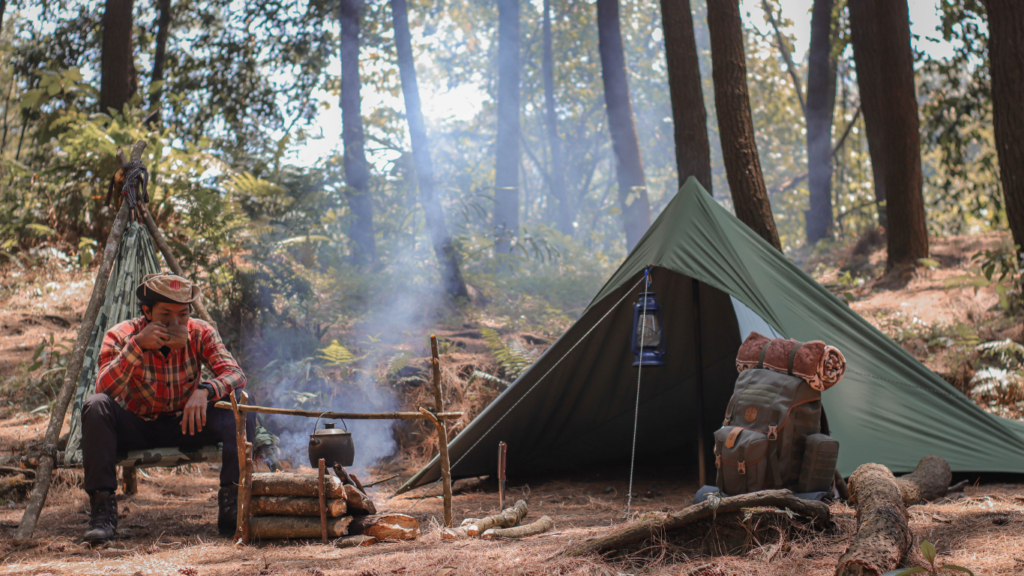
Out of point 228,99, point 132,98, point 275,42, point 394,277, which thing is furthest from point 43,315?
point 275,42

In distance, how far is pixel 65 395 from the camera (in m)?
3.51

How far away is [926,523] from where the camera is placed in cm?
285

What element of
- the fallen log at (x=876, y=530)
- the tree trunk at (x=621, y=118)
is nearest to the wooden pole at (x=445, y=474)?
the fallen log at (x=876, y=530)

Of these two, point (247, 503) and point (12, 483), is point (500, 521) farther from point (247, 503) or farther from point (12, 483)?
point (12, 483)

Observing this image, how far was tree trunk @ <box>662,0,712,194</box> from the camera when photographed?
21.6 ft

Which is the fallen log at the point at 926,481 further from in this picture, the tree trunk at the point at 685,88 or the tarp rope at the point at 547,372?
the tree trunk at the point at 685,88

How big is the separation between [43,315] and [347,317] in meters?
3.09

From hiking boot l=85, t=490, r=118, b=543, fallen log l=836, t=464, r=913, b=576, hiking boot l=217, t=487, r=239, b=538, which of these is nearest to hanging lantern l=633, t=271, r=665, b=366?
fallen log l=836, t=464, r=913, b=576

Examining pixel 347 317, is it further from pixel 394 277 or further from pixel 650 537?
pixel 650 537

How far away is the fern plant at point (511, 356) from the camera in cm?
630

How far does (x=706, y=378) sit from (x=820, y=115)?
884cm

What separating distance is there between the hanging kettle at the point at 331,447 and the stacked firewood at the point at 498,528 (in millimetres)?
652

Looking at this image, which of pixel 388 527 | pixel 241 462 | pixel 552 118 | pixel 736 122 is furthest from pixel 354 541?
pixel 552 118

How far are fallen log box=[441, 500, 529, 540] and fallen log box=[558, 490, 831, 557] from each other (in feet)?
2.61
